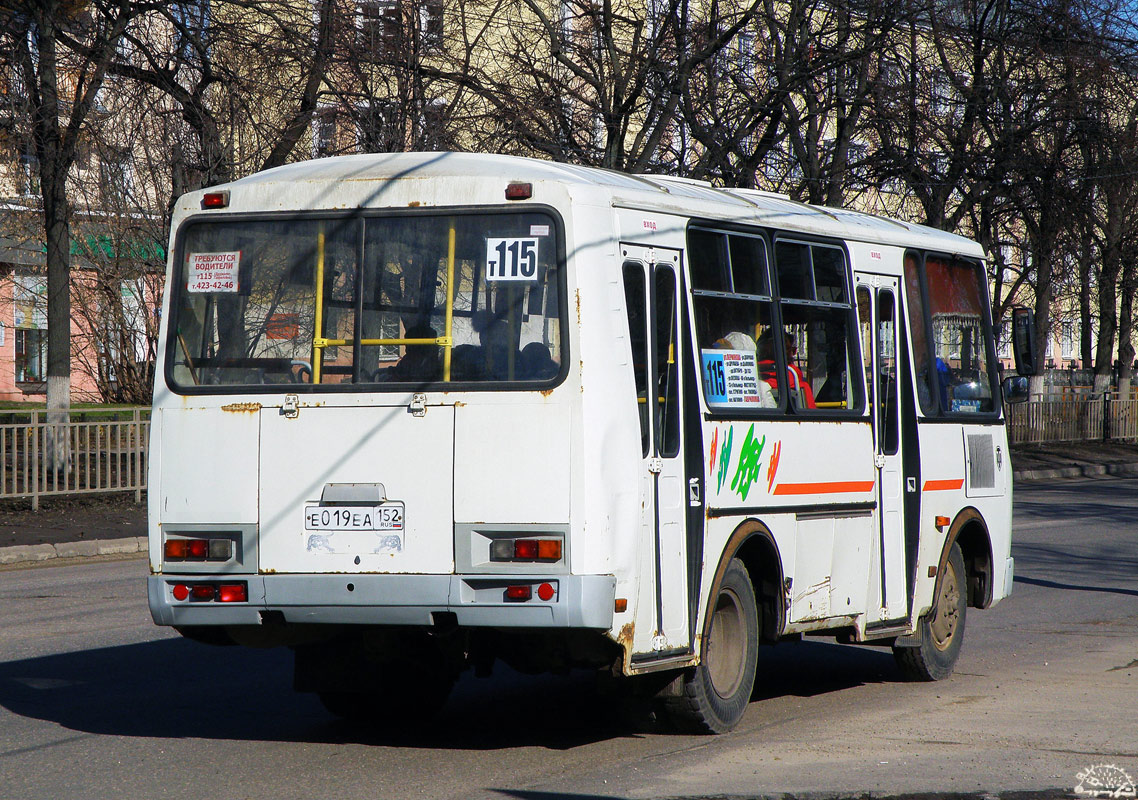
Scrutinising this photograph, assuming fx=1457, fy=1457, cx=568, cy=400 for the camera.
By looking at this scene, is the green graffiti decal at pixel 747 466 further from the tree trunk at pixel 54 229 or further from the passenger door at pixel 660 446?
the tree trunk at pixel 54 229

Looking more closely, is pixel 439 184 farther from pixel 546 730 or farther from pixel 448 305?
pixel 546 730

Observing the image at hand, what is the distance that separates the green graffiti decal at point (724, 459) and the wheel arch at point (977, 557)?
3.16 m

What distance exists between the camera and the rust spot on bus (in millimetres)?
6801

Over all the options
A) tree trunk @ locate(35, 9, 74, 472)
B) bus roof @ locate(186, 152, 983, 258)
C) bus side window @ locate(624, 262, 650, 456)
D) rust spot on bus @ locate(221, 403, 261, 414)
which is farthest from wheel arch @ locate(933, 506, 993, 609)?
tree trunk @ locate(35, 9, 74, 472)

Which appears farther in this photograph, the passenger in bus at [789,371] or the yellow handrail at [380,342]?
the passenger in bus at [789,371]

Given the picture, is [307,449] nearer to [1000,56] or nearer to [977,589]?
[977,589]

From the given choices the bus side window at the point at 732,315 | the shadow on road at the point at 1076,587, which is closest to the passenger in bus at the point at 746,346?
Result: the bus side window at the point at 732,315

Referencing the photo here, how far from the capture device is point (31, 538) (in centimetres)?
1708

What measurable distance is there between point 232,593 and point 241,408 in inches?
33.8

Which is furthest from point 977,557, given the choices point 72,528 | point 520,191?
point 72,528

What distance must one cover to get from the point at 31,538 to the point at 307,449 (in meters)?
11.7

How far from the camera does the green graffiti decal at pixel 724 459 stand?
7.26 m

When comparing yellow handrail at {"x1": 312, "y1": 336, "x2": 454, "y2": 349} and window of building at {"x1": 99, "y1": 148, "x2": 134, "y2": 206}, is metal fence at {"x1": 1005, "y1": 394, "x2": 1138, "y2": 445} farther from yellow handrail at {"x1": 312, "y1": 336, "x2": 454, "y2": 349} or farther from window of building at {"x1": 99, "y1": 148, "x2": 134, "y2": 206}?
yellow handrail at {"x1": 312, "y1": 336, "x2": 454, "y2": 349}

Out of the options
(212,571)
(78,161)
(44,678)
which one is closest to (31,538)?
(78,161)
